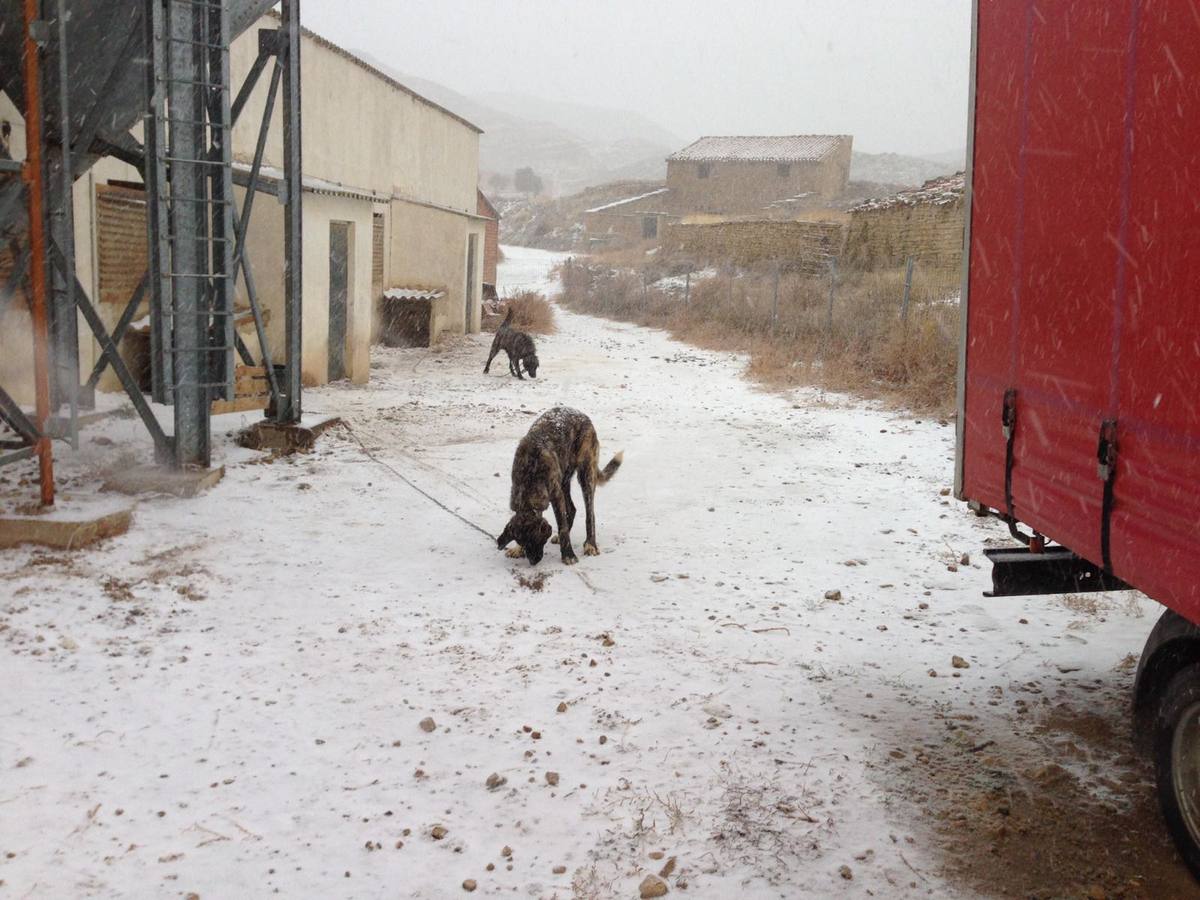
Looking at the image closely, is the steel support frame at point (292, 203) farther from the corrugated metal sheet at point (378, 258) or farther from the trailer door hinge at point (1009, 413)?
the corrugated metal sheet at point (378, 258)

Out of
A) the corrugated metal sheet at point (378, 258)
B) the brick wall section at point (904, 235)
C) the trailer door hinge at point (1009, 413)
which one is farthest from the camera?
the brick wall section at point (904, 235)

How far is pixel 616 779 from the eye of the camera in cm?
405

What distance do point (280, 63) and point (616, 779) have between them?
858cm

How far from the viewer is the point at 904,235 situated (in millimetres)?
27453

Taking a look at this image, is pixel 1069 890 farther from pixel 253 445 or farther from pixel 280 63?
pixel 280 63

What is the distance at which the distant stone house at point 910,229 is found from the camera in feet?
81.8

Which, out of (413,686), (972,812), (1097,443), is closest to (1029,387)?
(1097,443)

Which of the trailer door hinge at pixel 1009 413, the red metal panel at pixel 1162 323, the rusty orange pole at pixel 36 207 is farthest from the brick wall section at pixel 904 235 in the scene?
the red metal panel at pixel 1162 323

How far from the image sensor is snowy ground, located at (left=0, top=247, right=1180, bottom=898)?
137 inches

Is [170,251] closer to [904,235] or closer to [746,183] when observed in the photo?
[904,235]

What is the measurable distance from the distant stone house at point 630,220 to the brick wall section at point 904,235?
26414 mm

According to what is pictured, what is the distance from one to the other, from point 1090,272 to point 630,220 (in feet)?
183

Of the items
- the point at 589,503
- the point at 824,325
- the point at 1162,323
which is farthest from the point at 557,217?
the point at 1162,323

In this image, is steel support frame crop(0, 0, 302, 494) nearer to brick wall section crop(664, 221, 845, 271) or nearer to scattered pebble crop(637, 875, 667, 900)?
scattered pebble crop(637, 875, 667, 900)
